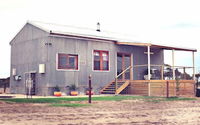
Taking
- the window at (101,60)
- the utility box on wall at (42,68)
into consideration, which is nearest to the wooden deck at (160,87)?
the window at (101,60)

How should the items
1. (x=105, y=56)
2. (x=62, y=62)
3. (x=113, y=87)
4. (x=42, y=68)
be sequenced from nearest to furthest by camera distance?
(x=42, y=68)
(x=62, y=62)
(x=113, y=87)
(x=105, y=56)

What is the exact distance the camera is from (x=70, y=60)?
21.1 m

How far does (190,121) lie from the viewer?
29.3 feet

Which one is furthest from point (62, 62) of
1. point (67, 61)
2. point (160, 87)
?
point (160, 87)

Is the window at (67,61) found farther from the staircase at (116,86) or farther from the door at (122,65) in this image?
the door at (122,65)

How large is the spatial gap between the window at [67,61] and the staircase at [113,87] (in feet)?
8.76

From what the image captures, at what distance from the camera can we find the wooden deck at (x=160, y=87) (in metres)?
21.0

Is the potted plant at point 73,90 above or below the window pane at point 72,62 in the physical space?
below

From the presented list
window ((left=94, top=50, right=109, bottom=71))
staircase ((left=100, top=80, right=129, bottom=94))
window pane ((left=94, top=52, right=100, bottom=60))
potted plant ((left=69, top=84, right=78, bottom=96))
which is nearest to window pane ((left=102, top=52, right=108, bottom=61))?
window ((left=94, top=50, right=109, bottom=71))

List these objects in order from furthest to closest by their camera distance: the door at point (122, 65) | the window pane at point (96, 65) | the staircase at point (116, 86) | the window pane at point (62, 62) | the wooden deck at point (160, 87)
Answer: the door at point (122, 65), the window pane at point (96, 65), the staircase at point (116, 86), the wooden deck at point (160, 87), the window pane at point (62, 62)

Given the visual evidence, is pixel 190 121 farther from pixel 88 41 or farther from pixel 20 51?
pixel 20 51

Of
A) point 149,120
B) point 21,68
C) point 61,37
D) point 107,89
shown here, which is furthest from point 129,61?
point 149,120

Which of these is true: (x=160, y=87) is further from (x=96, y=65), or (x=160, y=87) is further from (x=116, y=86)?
(x=96, y=65)

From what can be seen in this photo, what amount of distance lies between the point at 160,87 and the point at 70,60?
592 centimetres
